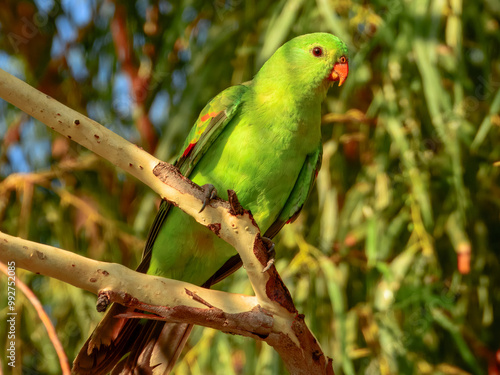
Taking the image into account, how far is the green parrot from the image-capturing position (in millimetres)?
2039

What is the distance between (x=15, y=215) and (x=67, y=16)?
1119 millimetres

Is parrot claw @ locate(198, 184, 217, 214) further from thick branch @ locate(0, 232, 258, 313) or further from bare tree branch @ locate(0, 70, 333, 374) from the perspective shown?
thick branch @ locate(0, 232, 258, 313)

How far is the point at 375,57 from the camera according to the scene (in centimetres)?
296

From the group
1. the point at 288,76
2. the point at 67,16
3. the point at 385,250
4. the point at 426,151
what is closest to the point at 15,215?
the point at 67,16

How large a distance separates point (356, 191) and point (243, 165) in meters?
0.83

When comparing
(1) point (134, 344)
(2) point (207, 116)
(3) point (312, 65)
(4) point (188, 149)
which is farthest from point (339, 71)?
(1) point (134, 344)

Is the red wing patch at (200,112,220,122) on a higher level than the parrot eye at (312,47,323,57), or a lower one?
lower

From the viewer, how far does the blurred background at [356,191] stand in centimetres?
249

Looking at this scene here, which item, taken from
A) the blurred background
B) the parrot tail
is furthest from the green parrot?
the blurred background

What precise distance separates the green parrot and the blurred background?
Answer: 32cm

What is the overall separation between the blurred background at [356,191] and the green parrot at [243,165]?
323 millimetres

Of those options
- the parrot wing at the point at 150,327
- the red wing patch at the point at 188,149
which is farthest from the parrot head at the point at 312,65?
the red wing patch at the point at 188,149

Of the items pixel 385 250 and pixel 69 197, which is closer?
pixel 385 250

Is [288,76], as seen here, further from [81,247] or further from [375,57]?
[81,247]
